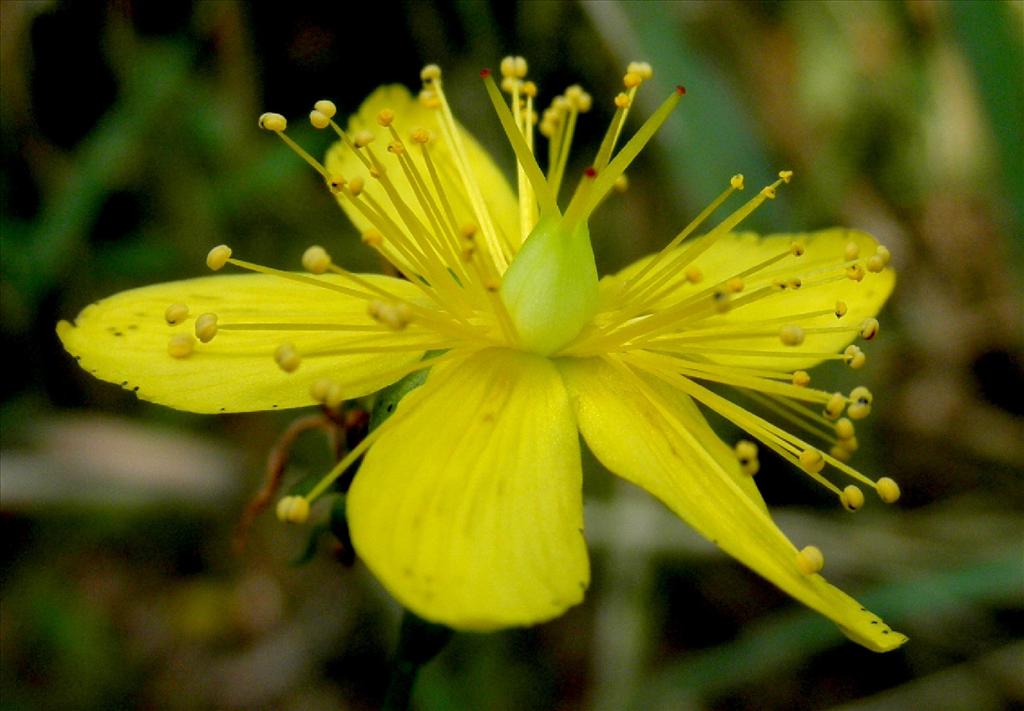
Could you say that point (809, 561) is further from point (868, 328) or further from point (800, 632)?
point (800, 632)

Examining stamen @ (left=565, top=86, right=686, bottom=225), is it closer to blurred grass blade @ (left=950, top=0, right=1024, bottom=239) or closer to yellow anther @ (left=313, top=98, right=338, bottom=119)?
yellow anther @ (left=313, top=98, right=338, bottom=119)

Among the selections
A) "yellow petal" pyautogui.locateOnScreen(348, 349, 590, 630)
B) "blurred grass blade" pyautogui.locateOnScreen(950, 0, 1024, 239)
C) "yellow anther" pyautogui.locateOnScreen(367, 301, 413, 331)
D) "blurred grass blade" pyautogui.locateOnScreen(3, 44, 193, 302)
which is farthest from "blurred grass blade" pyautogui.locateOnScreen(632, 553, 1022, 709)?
"blurred grass blade" pyautogui.locateOnScreen(3, 44, 193, 302)

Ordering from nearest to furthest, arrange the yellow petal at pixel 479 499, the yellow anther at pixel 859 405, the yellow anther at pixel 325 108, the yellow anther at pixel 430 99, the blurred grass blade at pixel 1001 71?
the yellow petal at pixel 479 499
the yellow anther at pixel 859 405
the yellow anther at pixel 325 108
the yellow anther at pixel 430 99
the blurred grass blade at pixel 1001 71

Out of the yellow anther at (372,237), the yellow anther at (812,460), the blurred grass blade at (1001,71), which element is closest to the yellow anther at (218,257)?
the yellow anther at (372,237)

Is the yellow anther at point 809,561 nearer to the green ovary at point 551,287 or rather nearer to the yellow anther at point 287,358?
the green ovary at point 551,287

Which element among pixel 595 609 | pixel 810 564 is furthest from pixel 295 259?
pixel 810 564

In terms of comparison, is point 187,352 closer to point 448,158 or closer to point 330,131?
point 448,158

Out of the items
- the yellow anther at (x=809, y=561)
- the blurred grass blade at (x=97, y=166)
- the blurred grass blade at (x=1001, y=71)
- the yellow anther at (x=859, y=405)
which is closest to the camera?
the yellow anther at (x=809, y=561)

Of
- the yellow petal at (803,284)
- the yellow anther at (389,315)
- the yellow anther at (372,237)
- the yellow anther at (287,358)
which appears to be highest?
the yellow anther at (372,237)

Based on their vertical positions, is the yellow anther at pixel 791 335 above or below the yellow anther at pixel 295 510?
above
